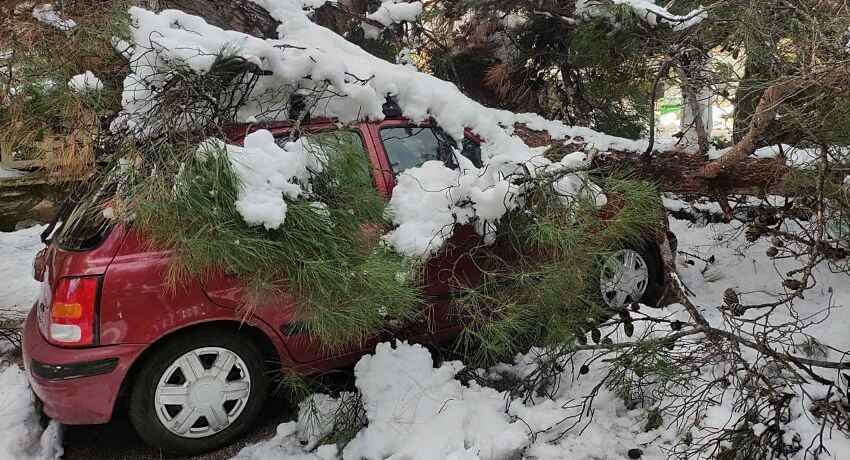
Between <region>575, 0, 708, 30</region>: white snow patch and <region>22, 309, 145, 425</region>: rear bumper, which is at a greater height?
<region>575, 0, 708, 30</region>: white snow patch

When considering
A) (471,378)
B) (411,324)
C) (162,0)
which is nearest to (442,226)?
(411,324)

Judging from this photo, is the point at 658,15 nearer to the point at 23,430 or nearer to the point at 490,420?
the point at 490,420

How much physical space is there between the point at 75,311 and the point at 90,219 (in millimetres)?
396

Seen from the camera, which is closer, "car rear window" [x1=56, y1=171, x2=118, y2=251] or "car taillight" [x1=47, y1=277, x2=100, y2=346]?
"car rear window" [x1=56, y1=171, x2=118, y2=251]

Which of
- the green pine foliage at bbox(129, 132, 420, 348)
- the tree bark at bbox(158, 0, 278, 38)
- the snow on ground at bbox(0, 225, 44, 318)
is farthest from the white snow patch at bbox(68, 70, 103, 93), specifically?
the snow on ground at bbox(0, 225, 44, 318)

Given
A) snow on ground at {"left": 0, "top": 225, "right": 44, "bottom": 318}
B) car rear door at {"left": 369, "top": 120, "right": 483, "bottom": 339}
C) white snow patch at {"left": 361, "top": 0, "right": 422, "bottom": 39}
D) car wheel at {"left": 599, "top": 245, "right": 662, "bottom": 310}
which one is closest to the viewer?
car rear door at {"left": 369, "top": 120, "right": 483, "bottom": 339}

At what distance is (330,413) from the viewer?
279 centimetres

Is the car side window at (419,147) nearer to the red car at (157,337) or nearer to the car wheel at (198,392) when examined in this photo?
the red car at (157,337)

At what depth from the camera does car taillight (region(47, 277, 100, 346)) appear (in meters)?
2.40

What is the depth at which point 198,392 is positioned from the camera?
8.73 feet

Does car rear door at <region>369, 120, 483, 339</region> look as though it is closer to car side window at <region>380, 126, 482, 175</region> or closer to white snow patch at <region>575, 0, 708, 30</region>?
car side window at <region>380, 126, 482, 175</region>

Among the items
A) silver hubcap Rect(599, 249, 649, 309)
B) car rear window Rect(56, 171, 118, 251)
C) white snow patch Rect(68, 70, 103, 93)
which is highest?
silver hubcap Rect(599, 249, 649, 309)

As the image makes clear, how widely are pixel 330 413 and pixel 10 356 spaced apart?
2353 millimetres

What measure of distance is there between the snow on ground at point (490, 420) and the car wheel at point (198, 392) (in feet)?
0.64
